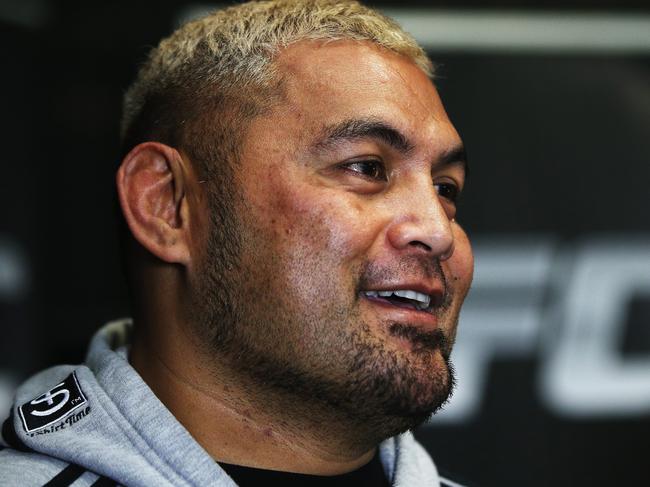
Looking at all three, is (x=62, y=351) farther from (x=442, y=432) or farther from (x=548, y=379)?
(x=548, y=379)

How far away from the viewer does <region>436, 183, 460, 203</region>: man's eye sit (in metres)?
1.35

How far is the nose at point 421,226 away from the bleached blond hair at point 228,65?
0.78ft

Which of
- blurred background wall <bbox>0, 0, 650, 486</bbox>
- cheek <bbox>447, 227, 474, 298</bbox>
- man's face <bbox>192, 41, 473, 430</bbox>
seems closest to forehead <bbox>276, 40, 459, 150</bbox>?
man's face <bbox>192, 41, 473, 430</bbox>

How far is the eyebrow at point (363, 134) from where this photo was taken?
1210mm

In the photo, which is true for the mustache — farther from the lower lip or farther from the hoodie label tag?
the hoodie label tag

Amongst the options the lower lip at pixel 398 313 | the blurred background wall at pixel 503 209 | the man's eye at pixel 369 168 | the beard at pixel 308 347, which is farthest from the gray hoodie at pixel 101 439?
the blurred background wall at pixel 503 209

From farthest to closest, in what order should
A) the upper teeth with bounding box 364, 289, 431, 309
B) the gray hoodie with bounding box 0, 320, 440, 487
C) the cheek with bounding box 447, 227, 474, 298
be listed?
the cheek with bounding box 447, 227, 474, 298 < the upper teeth with bounding box 364, 289, 431, 309 < the gray hoodie with bounding box 0, 320, 440, 487

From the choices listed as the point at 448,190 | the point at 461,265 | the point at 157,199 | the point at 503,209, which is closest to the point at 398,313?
the point at 461,265

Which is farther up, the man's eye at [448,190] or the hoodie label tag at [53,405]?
the man's eye at [448,190]

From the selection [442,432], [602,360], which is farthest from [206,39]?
[602,360]

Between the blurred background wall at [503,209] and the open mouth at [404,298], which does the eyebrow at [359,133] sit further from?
the blurred background wall at [503,209]

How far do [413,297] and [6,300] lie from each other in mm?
1552

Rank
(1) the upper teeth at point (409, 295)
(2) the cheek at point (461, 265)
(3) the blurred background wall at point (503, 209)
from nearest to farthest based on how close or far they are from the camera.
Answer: (1) the upper teeth at point (409, 295) < (2) the cheek at point (461, 265) < (3) the blurred background wall at point (503, 209)

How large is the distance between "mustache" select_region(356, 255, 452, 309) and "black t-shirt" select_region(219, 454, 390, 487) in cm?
27
